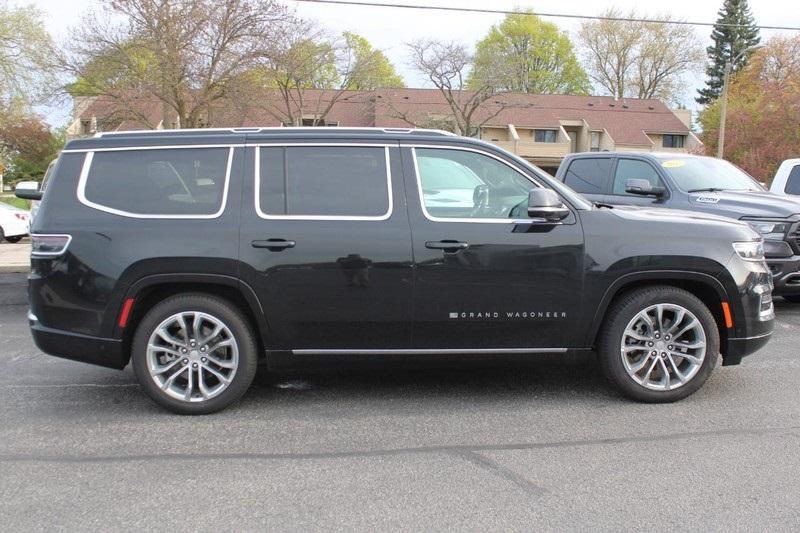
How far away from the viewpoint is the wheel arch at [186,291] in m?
4.35

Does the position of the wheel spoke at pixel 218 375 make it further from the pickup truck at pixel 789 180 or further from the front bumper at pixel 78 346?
the pickup truck at pixel 789 180

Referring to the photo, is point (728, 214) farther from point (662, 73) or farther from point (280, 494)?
point (662, 73)

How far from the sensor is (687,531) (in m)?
3.04

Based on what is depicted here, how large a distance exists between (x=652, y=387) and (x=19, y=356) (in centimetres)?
548

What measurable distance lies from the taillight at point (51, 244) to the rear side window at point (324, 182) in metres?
1.28

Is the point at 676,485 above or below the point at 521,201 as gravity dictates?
below

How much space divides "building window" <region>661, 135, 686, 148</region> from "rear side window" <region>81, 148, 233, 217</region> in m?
53.8

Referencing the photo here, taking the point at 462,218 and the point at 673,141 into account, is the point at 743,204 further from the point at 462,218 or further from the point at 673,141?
the point at 673,141

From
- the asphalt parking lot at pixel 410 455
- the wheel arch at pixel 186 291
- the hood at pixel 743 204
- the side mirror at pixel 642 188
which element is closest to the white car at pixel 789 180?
the hood at pixel 743 204

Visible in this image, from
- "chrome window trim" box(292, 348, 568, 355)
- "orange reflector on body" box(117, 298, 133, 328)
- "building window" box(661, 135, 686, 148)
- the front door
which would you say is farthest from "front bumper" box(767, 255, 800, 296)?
"building window" box(661, 135, 686, 148)

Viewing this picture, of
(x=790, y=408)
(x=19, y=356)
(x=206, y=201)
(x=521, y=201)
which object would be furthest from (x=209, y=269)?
(x=790, y=408)

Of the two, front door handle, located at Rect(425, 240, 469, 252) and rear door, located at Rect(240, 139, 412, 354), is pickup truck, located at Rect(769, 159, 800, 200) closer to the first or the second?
front door handle, located at Rect(425, 240, 469, 252)

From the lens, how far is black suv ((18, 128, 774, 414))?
14.3 feet

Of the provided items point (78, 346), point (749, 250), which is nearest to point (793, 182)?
point (749, 250)
